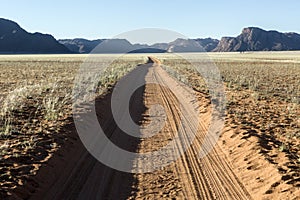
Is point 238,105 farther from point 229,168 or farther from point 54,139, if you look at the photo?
point 54,139

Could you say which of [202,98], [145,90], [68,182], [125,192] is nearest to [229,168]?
[125,192]

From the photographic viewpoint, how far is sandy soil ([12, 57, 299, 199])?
6934mm

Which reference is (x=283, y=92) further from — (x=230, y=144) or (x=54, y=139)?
(x=54, y=139)

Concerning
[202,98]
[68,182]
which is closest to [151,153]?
[68,182]

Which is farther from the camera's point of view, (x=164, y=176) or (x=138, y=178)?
(x=164, y=176)

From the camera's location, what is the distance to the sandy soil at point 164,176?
6.93m

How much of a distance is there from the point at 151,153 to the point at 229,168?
2.17 metres

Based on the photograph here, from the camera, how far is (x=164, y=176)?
7.95 meters

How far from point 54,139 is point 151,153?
2707 millimetres

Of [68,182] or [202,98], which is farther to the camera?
[202,98]

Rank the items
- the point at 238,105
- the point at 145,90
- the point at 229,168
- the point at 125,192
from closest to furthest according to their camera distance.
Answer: the point at 125,192 → the point at 229,168 → the point at 238,105 → the point at 145,90

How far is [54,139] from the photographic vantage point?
9.66 metres

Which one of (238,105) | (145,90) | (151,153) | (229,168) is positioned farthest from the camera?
(145,90)

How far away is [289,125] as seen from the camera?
39.1ft
